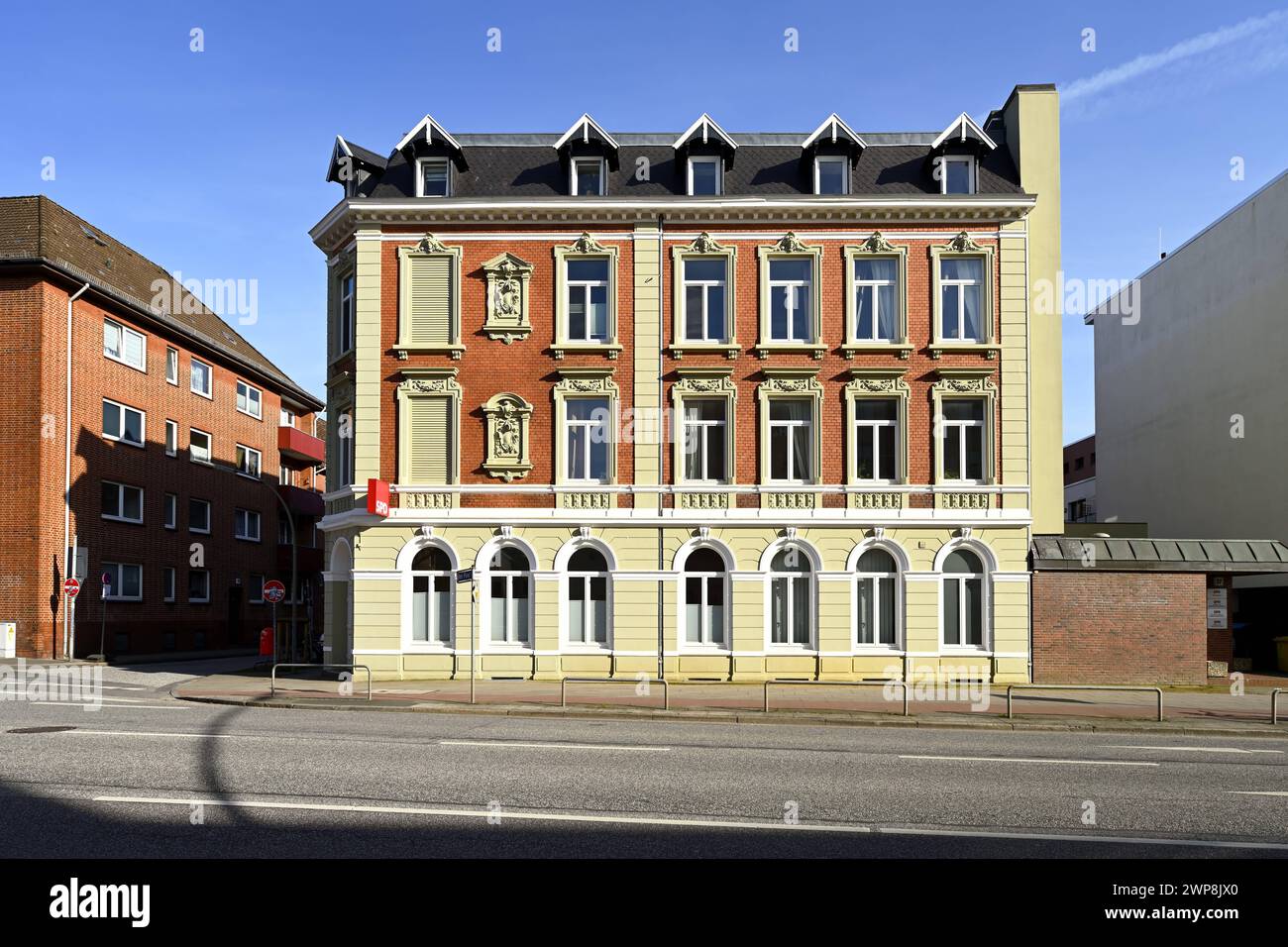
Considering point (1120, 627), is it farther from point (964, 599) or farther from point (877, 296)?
point (877, 296)

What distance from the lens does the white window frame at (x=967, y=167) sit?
87.1 ft

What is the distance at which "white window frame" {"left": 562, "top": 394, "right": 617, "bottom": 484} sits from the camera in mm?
26000

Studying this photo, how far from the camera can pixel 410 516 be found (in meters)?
25.8

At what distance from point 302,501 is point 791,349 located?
33.6 metres

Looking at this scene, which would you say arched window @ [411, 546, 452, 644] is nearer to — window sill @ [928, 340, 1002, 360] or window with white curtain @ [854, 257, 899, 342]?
window with white curtain @ [854, 257, 899, 342]

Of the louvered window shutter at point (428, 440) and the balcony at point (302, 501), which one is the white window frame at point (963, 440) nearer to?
the louvered window shutter at point (428, 440)

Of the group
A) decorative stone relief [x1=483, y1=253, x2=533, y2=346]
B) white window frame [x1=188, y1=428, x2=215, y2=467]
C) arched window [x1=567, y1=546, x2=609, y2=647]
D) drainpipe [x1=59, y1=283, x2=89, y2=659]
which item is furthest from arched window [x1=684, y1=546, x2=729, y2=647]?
white window frame [x1=188, y1=428, x2=215, y2=467]

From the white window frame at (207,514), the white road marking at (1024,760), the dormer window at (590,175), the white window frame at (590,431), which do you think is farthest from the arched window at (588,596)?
the white window frame at (207,514)

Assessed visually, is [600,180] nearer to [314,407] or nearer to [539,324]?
[539,324]

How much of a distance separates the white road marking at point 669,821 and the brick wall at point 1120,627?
17005 millimetres

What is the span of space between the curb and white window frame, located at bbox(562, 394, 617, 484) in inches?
284

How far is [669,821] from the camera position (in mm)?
9609

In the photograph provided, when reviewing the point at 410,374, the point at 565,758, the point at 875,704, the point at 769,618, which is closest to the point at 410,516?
the point at 410,374

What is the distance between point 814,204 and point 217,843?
2108cm
